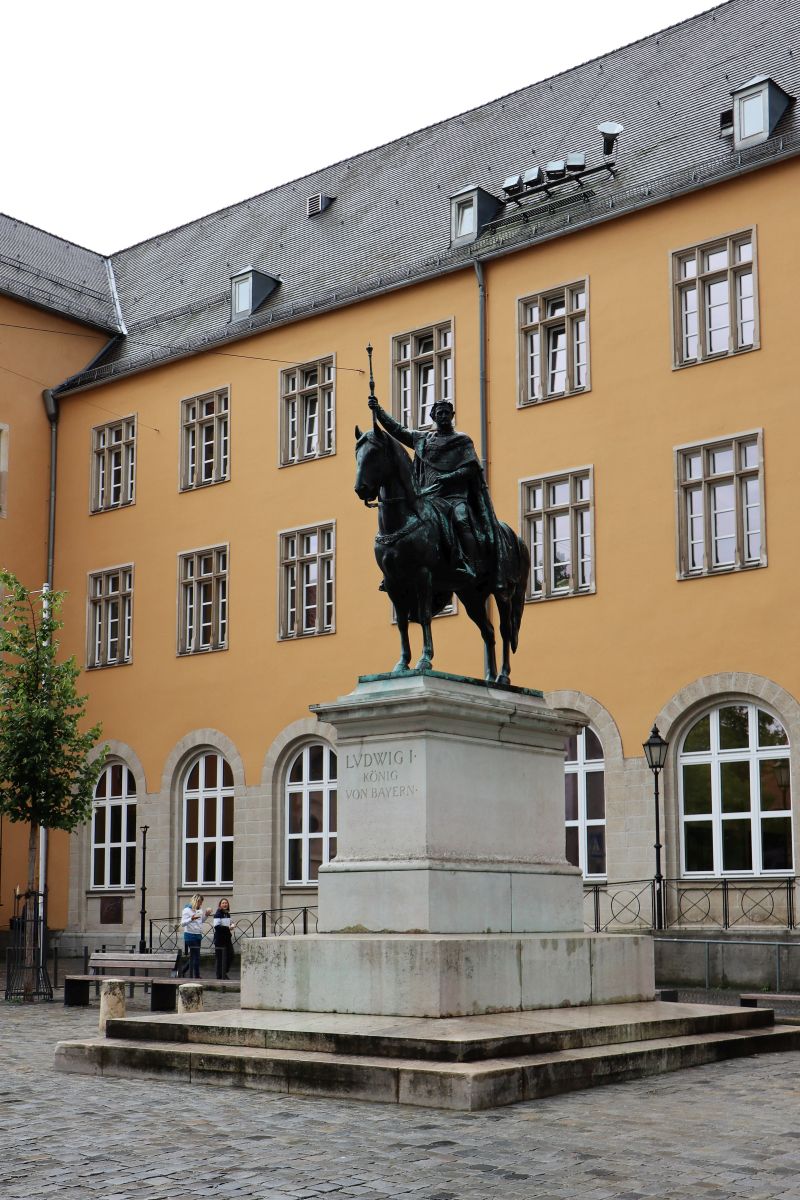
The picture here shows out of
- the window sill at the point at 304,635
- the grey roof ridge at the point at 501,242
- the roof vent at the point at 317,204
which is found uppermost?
the roof vent at the point at 317,204

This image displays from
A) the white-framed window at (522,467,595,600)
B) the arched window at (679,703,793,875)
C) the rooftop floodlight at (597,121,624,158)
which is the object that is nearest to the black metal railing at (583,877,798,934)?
the arched window at (679,703,793,875)

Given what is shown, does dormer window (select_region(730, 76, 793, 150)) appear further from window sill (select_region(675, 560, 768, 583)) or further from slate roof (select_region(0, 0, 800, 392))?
window sill (select_region(675, 560, 768, 583))

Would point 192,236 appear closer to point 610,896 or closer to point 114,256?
point 114,256

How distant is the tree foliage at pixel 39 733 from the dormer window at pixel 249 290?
35.6 ft

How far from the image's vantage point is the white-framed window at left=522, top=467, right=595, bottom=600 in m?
27.3

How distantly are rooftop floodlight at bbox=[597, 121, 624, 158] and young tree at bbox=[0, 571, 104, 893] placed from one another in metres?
13.1

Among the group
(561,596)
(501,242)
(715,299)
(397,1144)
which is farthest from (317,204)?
(397,1144)

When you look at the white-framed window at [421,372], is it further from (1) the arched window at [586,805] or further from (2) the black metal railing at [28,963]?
(2) the black metal railing at [28,963]

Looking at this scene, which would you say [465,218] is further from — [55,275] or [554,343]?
[55,275]

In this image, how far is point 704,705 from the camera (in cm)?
2530

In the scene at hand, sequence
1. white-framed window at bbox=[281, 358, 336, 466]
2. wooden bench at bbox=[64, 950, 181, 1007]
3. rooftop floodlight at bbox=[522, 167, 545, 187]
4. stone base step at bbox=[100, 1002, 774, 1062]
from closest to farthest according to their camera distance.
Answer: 1. stone base step at bbox=[100, 1002, 774, 1062]
2. wooden bench at bbox=[64, 950, 181, 1007]
3. rooftop floodlight at bbox=[522, 167, 545, 187]
4. white-framed window at bbox=[281, 358, 336, 466]

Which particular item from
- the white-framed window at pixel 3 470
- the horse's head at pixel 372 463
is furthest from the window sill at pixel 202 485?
the horse's head at pixel 372 463

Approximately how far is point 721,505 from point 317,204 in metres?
15.2

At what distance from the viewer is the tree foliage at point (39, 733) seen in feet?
82.1
